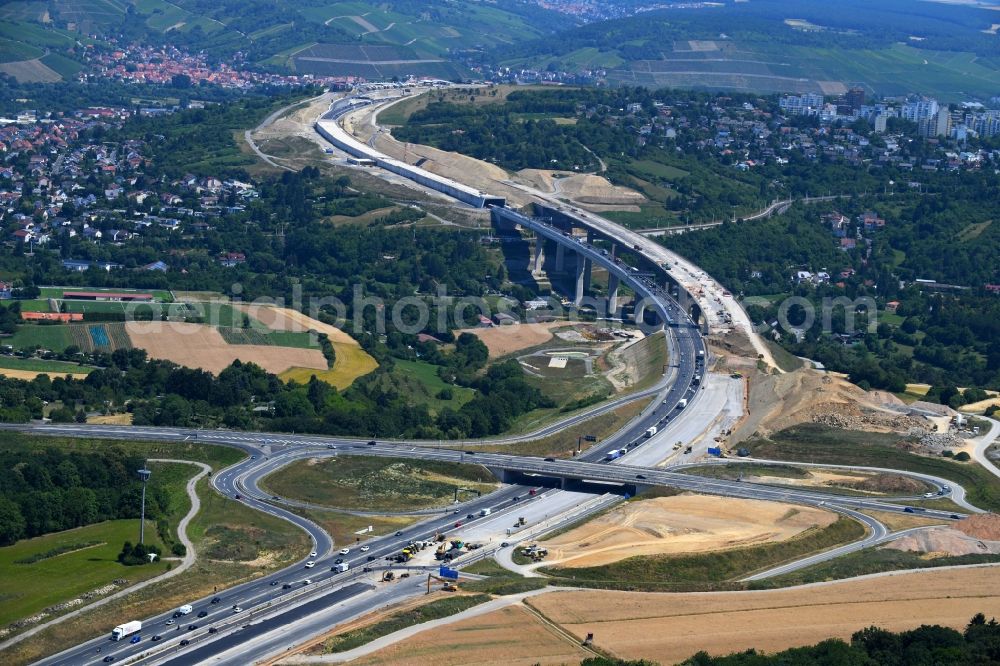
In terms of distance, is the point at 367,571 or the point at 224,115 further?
the point at 224,115

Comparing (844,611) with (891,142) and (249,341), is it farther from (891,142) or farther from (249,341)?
(891,142)

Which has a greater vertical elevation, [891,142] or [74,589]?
[891,142]

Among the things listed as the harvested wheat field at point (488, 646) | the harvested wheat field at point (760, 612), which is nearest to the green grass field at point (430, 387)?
the harvested wheat field at point (760, 612)

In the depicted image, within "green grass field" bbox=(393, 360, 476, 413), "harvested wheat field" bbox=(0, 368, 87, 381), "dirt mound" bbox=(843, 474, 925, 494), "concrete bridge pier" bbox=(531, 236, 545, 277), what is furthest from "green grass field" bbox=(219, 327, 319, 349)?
"dirt mound" bbox=(843, 474, 925, 494)

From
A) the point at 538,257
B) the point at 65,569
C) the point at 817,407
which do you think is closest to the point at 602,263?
the point at 538,257

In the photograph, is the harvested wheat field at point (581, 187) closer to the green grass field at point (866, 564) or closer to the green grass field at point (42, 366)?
the green grass field at point (42, 366)

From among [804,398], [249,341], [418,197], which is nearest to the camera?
[804,398]

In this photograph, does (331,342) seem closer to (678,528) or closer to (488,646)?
(678,528)

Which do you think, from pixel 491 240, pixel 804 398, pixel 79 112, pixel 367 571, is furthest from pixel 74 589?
pixel 79 112
